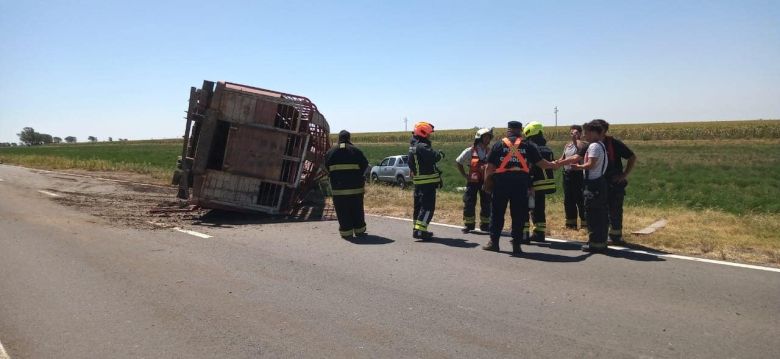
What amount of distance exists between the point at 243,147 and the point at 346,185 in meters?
2.91

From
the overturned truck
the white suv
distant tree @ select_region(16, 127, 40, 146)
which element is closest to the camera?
the overturned truck

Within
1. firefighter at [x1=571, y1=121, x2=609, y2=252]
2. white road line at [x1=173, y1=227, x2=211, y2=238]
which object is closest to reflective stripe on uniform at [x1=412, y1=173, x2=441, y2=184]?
firefighter at [x1=571, y1=121, x2=609, y2=252]

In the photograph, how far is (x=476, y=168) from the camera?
344 inches

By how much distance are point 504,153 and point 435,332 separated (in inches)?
134

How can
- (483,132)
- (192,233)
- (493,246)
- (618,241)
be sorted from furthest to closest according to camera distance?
(192,233) → (483,132) → (618,241) → (493,246)

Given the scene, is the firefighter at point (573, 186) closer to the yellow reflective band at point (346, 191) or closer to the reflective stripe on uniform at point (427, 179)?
the reflective stripe on uniform at point (427, 179)

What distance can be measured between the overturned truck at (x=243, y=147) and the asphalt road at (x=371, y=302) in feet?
8.01

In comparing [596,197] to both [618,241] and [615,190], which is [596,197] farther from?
[618,241]

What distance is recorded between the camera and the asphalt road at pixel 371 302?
3984mm

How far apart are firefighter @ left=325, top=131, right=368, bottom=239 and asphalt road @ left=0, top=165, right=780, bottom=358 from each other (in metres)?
0.45

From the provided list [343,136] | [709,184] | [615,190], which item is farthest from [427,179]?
[709,184]

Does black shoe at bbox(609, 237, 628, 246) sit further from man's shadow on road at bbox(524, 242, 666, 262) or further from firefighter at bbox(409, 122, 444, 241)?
firefighter at bbox(409, 122, 444, 241)

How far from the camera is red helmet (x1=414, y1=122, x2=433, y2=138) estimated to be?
8.19 metres

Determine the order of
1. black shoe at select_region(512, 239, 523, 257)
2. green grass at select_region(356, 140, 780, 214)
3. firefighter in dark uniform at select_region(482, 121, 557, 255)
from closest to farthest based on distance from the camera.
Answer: black shoe at select_region(512, 239, 523, 257)
firefighter in dark uniform at select_region(482, 121, 557, 255)
green grass at select_region(356, 140, 780, 214)
